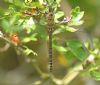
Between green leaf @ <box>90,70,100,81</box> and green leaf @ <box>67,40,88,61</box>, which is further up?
green leaf @ <box>67,40,88,61</box>

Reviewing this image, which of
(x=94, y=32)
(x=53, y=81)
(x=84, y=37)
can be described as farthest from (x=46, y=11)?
(x=94, y=32)

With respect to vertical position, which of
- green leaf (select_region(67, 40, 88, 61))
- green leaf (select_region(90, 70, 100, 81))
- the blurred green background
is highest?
green leaf (select_region(67, 40, 88, 61))

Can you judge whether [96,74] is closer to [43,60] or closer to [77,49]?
[77,49]

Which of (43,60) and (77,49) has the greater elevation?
(77,49)

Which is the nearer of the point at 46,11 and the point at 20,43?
the point at 46,11

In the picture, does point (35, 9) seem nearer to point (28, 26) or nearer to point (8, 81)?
point (28, 26)

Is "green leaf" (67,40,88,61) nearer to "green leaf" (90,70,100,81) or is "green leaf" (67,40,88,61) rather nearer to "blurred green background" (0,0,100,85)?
"green leaf" (90,70,100,81)

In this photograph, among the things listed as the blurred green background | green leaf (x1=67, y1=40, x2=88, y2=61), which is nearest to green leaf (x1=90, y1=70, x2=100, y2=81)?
green leaf (x1=67, y1=40, x2=88, y2=61)

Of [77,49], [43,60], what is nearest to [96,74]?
[77,49]

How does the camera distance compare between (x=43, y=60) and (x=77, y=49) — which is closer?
(x=77, y=49)

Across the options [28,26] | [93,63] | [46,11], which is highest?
[46,11]

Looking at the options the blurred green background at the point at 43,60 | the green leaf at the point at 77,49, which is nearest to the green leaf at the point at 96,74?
the green leaf at the point at 77,49
